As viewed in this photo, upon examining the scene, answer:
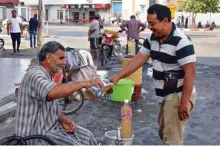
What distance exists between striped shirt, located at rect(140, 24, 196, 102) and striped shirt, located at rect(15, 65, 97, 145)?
1101mm

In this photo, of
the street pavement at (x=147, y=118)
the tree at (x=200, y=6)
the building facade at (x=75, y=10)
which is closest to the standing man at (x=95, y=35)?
the street pavement at (x=147, y=118)

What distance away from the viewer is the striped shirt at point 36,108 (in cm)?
329

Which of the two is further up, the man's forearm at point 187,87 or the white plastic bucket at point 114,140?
the man's forearm at point 187,87

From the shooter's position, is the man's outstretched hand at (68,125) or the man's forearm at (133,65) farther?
the man's forearm at (133,65)

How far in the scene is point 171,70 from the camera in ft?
13.0

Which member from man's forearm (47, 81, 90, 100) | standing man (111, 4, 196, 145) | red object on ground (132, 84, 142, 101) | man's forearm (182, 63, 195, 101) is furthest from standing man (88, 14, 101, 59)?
man's forearm (47, 81, 90, 100)

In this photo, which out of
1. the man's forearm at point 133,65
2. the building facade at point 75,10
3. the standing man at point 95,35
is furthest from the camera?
the building facade at point 75,10

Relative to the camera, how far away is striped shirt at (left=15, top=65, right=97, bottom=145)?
3.29m

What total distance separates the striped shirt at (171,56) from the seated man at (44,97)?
73 centimetres

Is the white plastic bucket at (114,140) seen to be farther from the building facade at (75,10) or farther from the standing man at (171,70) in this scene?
the building facade at (75,10)

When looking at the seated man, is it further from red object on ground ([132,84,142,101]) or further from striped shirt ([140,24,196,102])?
red object on ground ([132,84,142,101])

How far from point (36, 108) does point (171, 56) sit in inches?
54.8

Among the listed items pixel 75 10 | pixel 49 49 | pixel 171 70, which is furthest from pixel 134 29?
pixel 75 10

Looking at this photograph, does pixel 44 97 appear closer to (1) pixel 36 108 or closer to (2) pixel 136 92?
(1) pixel 36 108
